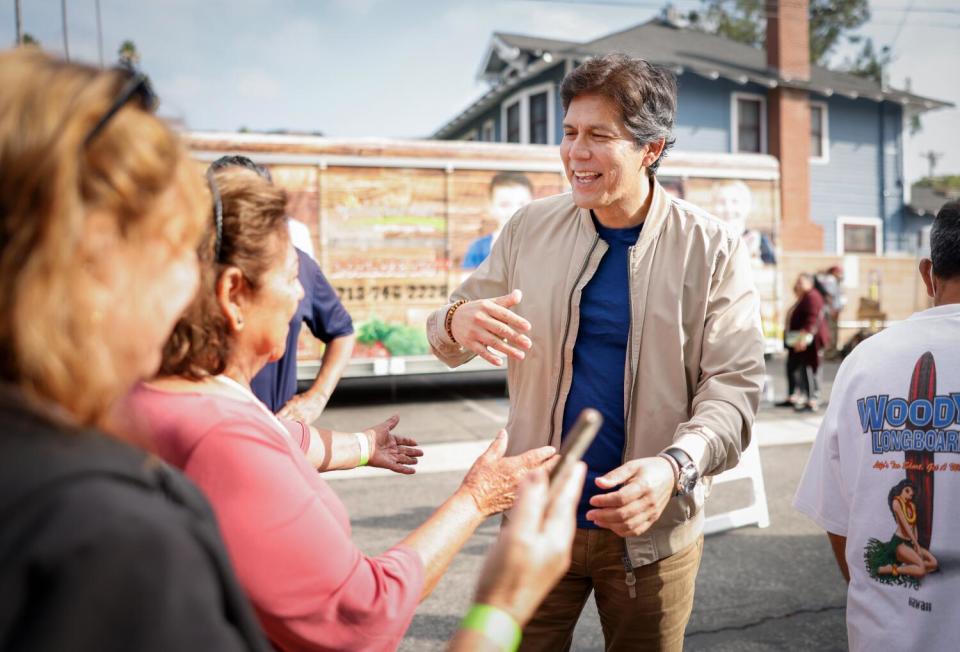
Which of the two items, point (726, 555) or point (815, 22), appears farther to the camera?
point (815, 22)

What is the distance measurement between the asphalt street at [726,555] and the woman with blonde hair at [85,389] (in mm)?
3321

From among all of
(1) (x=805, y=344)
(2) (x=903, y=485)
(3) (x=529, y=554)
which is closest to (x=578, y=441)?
(3) (x=529, y=554)

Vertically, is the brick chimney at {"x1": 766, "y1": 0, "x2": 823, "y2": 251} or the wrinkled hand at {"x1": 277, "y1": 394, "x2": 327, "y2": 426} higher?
the brick chimney at {"x1": 766, "y1": 0, "x2": 823, "y2": 251}

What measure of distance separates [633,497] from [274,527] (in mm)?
953

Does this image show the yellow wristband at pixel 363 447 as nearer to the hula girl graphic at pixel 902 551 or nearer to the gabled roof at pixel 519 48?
the hula girl graphic at pixel 902 551

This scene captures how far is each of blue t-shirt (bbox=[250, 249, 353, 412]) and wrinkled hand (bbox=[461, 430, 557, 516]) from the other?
170 centimetres

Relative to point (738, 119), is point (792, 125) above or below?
below

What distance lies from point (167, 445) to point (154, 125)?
1.93 ft

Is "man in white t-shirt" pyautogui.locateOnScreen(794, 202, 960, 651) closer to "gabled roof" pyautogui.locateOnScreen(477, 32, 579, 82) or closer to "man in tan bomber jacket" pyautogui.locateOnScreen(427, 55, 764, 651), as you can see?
"man in tan bomber jacket" pyautogui.locateOnScreen(427, 55, 764, 651)

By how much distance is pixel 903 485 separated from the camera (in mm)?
1988

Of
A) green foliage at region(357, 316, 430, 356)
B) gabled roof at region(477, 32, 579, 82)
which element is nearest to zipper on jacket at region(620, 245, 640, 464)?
green foliage at region(357, 316, 430, 356)

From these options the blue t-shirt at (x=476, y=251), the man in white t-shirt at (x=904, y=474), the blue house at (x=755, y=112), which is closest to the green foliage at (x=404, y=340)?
the blue t-shirt at (x=476, y=251)

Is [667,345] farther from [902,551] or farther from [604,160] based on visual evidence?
[902,551]

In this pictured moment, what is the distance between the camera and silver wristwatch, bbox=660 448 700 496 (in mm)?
2016
